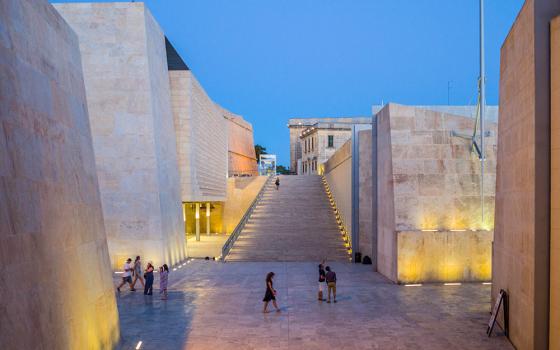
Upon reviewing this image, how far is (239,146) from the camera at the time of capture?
173 ft

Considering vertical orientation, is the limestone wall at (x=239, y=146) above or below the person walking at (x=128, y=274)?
above

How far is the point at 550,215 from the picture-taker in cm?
779

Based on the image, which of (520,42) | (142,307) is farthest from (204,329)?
(520,42)

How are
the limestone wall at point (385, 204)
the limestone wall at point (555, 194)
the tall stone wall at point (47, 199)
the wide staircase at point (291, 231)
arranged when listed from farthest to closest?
the wide staircase at point (291, 231), the limestone wall at point (385, 204), the limestone wall at point (555, 194), the tall stone wall at point (47, 199)

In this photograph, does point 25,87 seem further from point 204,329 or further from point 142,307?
point 142,307

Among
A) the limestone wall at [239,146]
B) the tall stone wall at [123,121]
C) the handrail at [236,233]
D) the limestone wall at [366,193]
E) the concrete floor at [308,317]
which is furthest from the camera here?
the limestone wall at [239,146]

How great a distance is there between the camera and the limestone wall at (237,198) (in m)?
37.7

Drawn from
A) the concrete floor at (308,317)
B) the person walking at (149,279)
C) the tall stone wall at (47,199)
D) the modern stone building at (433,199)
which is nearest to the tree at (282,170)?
the modern stone building at (433,199)

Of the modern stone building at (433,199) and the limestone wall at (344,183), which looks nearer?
the modern stone building at (433,199)

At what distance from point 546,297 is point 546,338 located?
701 millimetres

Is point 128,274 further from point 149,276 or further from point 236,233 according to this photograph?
point 236,233

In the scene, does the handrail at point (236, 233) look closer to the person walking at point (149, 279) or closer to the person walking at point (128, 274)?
the person walking at point (128, 274)

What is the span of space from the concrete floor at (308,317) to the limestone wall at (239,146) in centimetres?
3039

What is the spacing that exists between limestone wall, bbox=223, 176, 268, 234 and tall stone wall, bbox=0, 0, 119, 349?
94.1 feet
